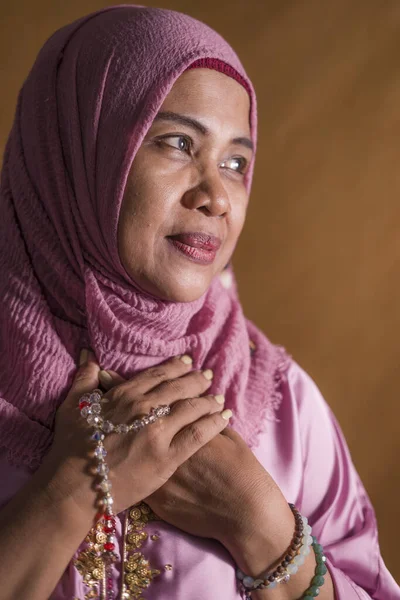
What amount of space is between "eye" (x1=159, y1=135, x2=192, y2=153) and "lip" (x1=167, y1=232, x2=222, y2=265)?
14 cm

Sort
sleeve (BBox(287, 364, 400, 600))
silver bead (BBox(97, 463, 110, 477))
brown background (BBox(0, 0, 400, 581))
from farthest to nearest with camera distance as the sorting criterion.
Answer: brown background (BBox(0, 0, 400, 581)), sleeve (BBox(287, 364, 400, 600)), silver bead (BBox(97, 463, 110, 477))

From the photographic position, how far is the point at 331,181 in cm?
171

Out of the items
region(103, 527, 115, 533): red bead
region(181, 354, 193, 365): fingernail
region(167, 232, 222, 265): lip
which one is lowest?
region(103, 527, 115, 533): red bead

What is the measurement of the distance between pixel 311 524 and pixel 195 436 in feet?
1.20

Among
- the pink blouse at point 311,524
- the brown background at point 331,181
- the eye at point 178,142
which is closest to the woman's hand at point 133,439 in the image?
the pink blouse at point 311,524

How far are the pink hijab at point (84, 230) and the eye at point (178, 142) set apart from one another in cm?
5

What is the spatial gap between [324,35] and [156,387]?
1.15m

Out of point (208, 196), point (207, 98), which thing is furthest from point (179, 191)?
point (207, 98)

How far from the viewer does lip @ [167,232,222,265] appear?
993 millimetres

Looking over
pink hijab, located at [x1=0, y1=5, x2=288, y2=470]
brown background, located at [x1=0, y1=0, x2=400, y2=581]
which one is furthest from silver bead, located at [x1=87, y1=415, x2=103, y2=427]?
brown background, located at [x1=0, y1=0, x2=400, y2=581]

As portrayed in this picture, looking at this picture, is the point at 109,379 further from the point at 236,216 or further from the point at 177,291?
the point at 236,216

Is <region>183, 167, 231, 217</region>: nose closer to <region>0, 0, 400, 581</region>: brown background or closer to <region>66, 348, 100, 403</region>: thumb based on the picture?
<region>66, 348, 100, 403</region>: thumb

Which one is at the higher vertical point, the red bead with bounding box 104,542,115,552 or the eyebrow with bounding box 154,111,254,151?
the eyebrow with bounding box 154,111,254,151

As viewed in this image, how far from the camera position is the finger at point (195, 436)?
93cm
